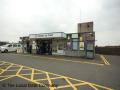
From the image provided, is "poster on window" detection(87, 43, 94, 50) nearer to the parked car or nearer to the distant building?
the distant building

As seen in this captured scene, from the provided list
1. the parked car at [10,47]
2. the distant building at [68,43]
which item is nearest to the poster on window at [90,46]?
the distant building at [68,43]

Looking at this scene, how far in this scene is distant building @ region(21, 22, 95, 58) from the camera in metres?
20.8

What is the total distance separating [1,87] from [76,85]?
12.6 ft

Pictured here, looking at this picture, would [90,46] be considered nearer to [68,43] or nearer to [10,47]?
[68,43]

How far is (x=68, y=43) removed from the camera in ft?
75.2

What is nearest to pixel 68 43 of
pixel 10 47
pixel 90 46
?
pixel 90 46

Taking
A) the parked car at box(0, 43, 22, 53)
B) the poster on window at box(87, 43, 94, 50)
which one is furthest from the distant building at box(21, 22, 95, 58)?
the parked car at box(0, 43, 22, 53)

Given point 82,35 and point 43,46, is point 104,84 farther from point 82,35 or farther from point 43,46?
point 43,46

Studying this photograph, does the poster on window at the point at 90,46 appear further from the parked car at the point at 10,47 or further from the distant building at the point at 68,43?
the parked car at the point at 10,47

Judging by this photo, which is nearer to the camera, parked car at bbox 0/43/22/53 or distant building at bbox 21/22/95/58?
distant building at bbox 21/22/95/58

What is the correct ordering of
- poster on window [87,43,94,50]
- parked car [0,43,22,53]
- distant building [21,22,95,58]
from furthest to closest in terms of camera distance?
1. parked car [0,43,22,53]
2. distant building [21,22,95,58]
3. poster on window [87,43,94,50]

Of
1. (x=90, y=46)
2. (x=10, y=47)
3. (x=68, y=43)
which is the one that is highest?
(x=68, y=43)

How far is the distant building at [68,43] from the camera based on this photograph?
20.8 m

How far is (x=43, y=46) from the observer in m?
27.2
